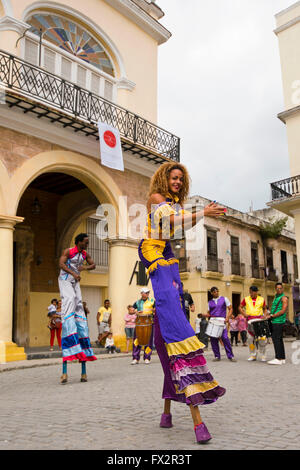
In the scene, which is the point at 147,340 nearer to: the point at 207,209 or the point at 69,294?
the point at 69,294

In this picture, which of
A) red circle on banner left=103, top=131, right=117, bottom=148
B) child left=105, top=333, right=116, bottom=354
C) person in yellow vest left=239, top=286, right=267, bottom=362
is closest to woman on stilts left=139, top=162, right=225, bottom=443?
person in yellow vest left=239, top=286, right=267, bottom=362

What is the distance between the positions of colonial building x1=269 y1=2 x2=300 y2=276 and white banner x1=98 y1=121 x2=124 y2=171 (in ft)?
34.9

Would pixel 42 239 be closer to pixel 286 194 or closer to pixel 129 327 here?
pixel 129 327

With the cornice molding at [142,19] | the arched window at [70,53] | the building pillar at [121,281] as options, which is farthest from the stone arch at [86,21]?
the building pillar at [121,281]

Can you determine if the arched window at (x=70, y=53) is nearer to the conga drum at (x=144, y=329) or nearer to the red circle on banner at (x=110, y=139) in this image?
the red circle on banner at (x=110, y=139)

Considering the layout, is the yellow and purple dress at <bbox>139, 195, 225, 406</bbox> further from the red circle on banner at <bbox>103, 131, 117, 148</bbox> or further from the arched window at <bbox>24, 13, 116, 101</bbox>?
the arched window at <bbox>24, 13, 116, 101</bbox>

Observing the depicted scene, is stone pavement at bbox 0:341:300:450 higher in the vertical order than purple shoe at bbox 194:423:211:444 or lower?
lower

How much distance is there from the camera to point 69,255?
7340mm

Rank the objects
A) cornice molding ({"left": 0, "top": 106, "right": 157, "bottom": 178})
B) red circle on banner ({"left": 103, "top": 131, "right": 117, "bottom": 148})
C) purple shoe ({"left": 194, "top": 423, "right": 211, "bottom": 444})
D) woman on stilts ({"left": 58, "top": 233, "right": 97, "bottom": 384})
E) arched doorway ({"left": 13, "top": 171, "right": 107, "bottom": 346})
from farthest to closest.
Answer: arched doorway ({"left": 13, "top": 171, "right": 107, "bottom": 346})
red circle on banner ({"left": 103, "top": 131, "right": 117, "bottom": 148})
cornice molding ({"left": 0, "top": 106, "right": 157, "bottom": 178})
woman on stilts ({"left": 58, "top": 233, "right": 97, "bottom": 384})
purple shoe ({"left": 194, "top": 423, "right": 211, "bottom": 444})

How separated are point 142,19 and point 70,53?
3.87 metres

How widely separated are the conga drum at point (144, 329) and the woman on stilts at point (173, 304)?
5897 millimetres

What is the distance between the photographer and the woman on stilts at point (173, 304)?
3.42 metres

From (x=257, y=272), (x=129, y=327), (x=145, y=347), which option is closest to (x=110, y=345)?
(x=129, y=327)

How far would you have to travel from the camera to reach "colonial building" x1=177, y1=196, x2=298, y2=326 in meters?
29.8
